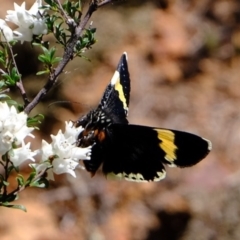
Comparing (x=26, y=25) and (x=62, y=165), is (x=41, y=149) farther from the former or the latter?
(x=26, y=25)

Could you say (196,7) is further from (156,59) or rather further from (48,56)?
(48,56)

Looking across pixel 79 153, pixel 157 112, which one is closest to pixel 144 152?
pixel 79 153

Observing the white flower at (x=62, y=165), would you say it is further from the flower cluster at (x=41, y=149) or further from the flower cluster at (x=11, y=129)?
the flower cluster at (x=11, y=129)

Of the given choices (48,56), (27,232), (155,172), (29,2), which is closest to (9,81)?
(48,56)

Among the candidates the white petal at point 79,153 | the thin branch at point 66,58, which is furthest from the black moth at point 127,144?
the thin branch at point 66,58

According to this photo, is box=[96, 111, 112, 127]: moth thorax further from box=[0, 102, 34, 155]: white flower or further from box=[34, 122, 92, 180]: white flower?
box=[0, 102, 34, 155]: white flower

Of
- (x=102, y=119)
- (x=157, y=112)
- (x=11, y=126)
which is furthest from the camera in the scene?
(x=157, y=112)
